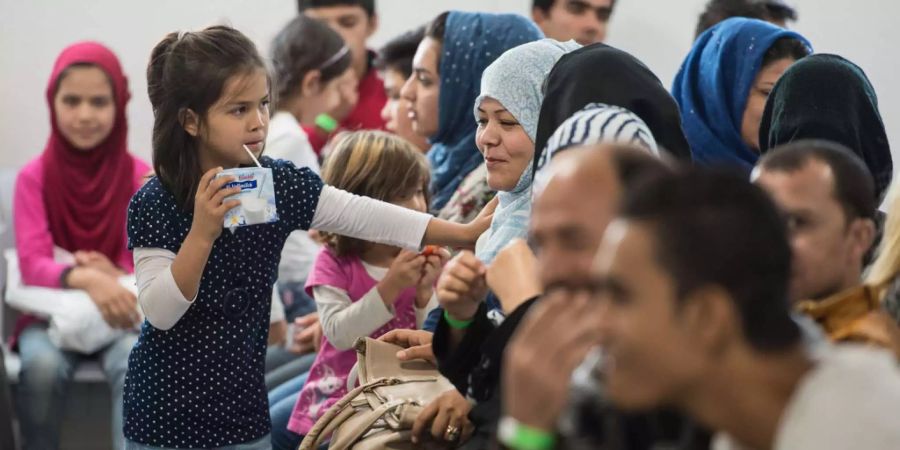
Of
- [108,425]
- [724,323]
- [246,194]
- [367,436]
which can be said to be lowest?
[108,425]

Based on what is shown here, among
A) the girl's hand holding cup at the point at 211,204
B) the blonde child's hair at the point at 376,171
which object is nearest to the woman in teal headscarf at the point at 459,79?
the blonde child's hair at the point at 376,171

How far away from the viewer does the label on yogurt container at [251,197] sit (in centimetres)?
276

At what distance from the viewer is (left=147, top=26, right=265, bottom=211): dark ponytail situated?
2.87 meters

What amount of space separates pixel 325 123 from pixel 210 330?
2.66 m

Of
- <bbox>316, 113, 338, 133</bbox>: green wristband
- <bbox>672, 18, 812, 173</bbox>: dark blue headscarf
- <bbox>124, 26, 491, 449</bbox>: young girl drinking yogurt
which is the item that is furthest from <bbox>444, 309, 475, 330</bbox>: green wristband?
<bbox>316, 113, 338, 133</bbox>: green wristband

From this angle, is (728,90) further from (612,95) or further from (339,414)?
(339,414)

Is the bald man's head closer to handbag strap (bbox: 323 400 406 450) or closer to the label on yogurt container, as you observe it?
handbag strap (bbox: 323 400 406 450)

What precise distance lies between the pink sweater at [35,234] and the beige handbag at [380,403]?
223 centimetres

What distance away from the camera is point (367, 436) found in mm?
2662

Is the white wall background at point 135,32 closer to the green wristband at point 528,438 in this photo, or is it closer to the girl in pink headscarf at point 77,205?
the girl in pink headscarf at point 77,205

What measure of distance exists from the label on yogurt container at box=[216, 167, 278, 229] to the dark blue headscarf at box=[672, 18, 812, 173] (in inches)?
54.1

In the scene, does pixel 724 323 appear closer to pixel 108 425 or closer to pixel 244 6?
pixel 108 425

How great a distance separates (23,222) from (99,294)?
471 mm

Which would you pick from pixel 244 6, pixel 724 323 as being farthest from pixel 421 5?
pixel 724 323
